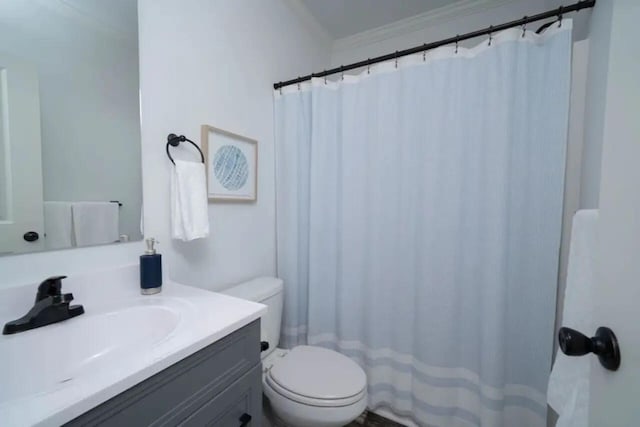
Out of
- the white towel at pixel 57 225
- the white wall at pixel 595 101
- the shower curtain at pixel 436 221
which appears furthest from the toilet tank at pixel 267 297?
the white wall at pixel 595 101

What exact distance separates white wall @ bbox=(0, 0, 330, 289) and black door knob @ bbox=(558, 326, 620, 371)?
4.03 ft

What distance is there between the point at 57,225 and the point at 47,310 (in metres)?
0.26

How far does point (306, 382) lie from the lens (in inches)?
40.8

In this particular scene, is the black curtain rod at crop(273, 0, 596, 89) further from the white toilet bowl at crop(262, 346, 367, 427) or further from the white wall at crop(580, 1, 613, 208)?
the white toilet bowl at crop(262, 346, 367, 427)

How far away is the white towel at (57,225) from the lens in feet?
2.45

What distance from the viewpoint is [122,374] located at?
463 millimetres

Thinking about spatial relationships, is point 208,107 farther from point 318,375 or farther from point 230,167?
point 318,375

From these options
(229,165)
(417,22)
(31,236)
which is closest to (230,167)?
(229,165)

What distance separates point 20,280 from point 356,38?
2328 millimetres

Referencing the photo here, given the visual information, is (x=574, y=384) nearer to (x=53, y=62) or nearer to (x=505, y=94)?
(x=505, y=94)

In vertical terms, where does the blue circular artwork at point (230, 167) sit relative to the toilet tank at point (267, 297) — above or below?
above

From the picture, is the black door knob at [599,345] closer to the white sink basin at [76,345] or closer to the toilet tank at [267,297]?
the white sink basin at [76,345]

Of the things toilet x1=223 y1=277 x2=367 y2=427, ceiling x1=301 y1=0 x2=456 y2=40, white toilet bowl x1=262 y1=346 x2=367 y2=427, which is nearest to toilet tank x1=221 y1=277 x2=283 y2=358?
toilet x1=223 y1=277 x2=367 y2=427

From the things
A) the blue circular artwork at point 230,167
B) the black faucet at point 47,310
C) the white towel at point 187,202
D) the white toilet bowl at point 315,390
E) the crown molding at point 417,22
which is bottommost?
the white toilet bowl at point 315,390
